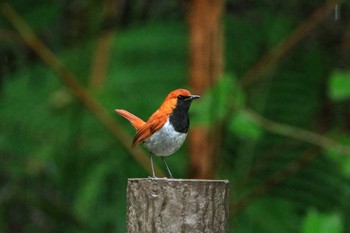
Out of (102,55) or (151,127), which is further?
(102,55)

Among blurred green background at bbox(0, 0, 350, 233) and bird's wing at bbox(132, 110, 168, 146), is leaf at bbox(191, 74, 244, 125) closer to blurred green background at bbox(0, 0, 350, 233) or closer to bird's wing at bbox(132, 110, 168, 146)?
blurred green background at bbox(0, 0, 350, 233)

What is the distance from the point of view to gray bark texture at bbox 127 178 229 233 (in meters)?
2.74

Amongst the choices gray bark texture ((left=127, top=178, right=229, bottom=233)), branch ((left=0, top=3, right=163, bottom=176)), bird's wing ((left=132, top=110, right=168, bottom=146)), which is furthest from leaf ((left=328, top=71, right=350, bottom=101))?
gray bark texture ((left=127, top=178, right=229, bottom=233))

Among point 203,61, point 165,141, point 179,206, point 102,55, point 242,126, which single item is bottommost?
point 179,206

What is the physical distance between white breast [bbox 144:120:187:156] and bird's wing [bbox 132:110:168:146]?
2 cm

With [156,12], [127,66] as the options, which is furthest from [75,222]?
[156,12]

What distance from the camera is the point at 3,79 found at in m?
6.27

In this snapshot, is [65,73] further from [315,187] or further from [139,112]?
[315,187]

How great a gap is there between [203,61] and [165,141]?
190 centimetres

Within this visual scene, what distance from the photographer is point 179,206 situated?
2744 millimetres

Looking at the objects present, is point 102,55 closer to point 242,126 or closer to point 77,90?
point 77,90

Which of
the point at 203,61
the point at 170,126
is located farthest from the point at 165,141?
the point at 203,61

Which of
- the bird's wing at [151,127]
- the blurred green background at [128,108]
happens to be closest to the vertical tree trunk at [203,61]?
the blurred green background at [128,108]

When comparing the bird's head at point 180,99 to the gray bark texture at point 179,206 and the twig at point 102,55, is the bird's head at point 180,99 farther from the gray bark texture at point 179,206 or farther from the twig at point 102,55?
the twig at point 102,55
